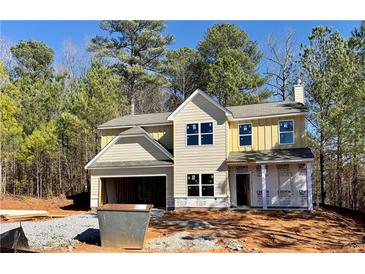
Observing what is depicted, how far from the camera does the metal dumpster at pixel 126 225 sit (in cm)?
926

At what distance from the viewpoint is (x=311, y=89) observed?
20859 millimetres

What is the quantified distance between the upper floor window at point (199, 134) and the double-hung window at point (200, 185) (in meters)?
1.62

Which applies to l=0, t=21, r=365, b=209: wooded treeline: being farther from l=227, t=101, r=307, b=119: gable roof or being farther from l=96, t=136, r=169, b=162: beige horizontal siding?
l=96, t=136, r=169, b=162: beige horizontal siding

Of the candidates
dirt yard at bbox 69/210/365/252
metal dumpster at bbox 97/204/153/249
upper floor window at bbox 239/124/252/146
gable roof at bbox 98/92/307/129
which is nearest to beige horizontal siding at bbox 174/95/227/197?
gable roof at bbox 98/92/307/129

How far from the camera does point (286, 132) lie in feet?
58.2

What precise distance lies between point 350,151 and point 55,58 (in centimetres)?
2587

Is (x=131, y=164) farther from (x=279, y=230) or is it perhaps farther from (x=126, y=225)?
(x=126, y=225)

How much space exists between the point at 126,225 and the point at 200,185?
882 centimetres

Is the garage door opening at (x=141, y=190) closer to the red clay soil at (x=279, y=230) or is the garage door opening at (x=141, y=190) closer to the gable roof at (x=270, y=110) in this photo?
the red clay soil at (x=279, y=230)

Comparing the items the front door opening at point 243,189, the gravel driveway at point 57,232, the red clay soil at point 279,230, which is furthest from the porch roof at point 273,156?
the gravel driveway at point 57,232

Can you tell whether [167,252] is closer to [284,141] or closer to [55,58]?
[284,141]

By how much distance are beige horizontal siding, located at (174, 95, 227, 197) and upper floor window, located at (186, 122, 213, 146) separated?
0.17m

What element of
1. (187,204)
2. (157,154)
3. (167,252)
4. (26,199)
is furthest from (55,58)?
(167,252)

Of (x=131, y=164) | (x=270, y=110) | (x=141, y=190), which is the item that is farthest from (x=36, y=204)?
(x=270, y=110)
